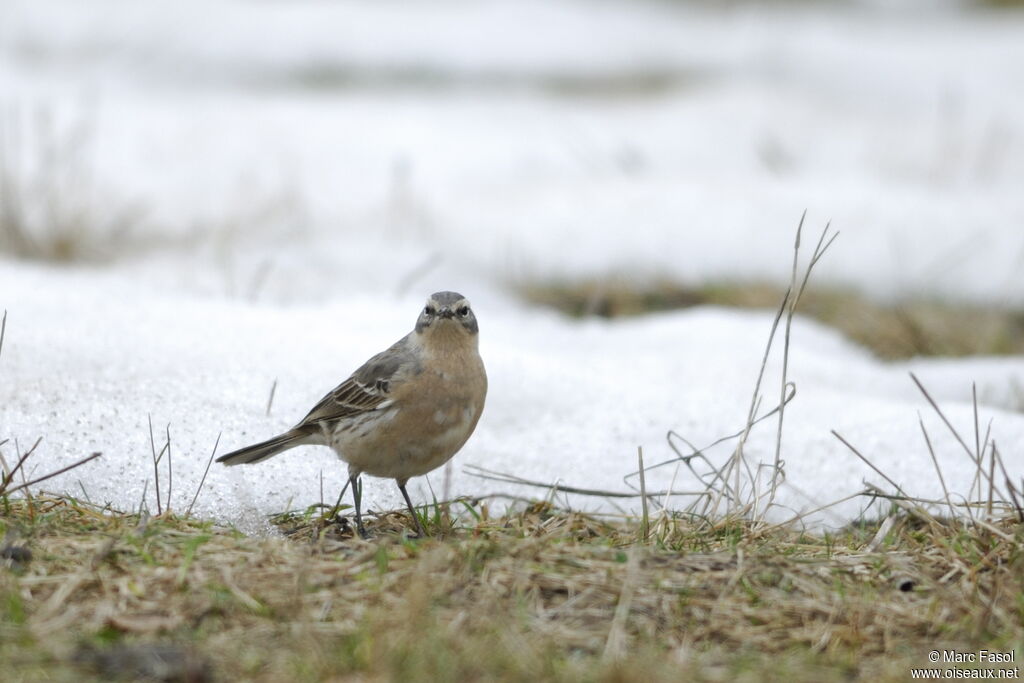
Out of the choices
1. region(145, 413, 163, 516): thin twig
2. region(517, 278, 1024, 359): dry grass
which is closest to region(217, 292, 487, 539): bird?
region(145, 413, 163, 516): thin twig

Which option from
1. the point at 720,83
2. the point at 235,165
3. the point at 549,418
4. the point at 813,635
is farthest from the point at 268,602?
the point at 720,83

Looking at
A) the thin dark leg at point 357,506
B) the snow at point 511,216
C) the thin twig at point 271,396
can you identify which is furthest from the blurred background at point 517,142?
the thin dark leg at point 357,506

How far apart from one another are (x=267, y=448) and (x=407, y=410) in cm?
66

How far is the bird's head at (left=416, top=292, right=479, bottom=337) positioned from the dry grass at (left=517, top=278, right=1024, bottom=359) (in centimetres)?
383

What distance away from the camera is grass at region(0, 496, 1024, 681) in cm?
340

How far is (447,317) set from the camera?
5.63 meters

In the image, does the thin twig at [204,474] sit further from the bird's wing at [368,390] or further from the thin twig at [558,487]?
the thin twig at [558,487]

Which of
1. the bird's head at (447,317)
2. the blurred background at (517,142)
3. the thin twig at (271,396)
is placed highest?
the blurred background at (517,142)

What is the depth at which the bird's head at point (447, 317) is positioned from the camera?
5.63 metres

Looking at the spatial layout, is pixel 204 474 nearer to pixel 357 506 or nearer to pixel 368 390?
pixel 357 506

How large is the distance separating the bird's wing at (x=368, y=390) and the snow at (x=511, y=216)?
0.39 m

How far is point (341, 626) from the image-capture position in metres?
3.68

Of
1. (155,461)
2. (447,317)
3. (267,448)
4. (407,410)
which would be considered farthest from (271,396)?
(155,461)

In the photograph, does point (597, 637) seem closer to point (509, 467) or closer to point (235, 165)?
point (509, 467)
